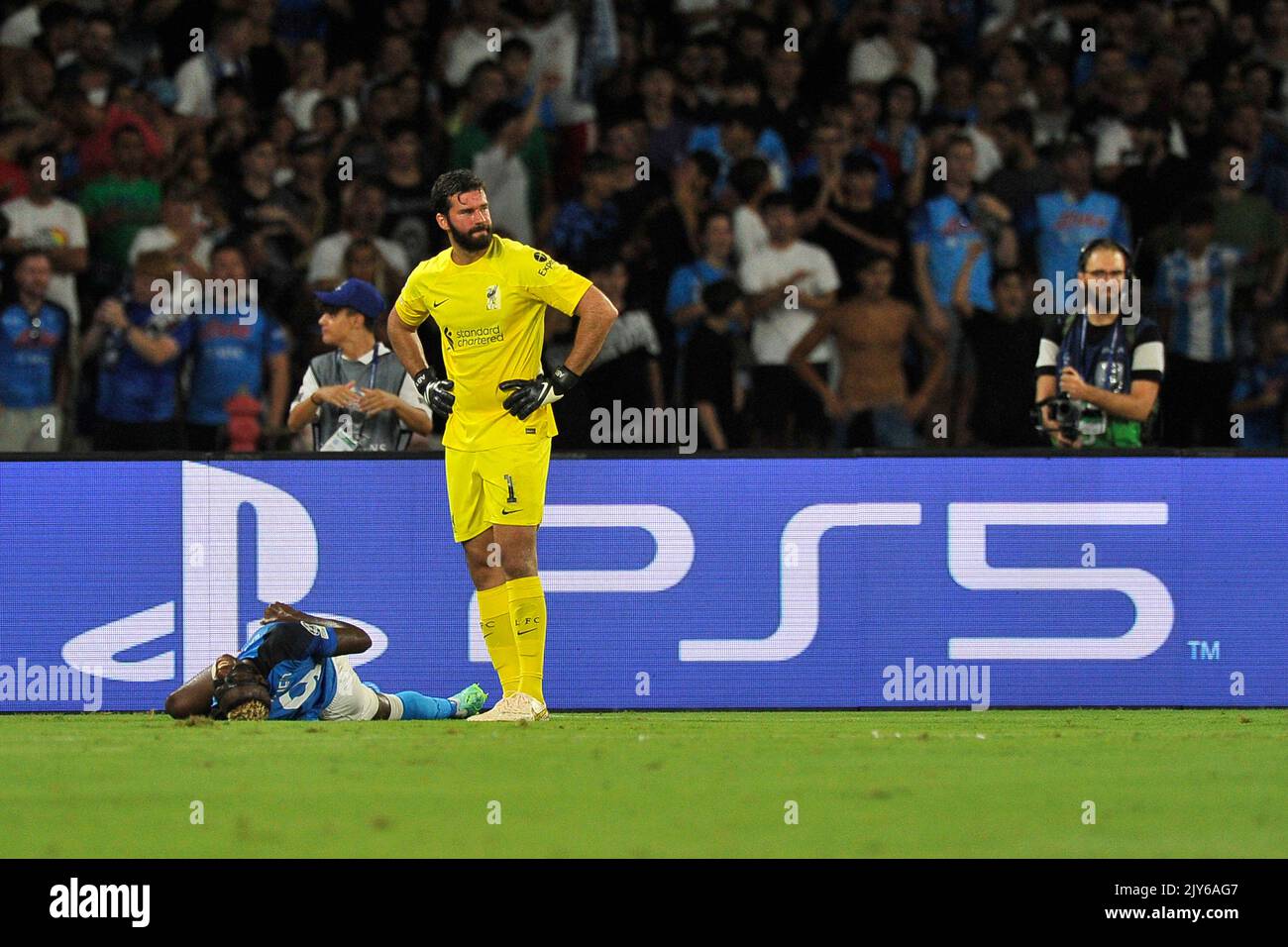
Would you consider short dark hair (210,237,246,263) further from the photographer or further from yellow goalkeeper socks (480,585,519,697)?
the photographer

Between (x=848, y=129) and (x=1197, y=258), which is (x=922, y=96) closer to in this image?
(x=848, y=129)

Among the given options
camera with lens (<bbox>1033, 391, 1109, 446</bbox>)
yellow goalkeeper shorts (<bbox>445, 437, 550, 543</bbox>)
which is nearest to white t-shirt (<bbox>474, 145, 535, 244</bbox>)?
camera with lens (<bbox>1033, 391, 1109, 446</bbox>)

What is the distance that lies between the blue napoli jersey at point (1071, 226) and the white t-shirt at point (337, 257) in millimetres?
4352

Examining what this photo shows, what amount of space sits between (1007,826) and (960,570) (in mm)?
4293

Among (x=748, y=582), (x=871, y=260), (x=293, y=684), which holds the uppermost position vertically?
(x=871, y=260)

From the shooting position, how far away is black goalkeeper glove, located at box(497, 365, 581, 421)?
936 centimetres

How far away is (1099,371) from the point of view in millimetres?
10891

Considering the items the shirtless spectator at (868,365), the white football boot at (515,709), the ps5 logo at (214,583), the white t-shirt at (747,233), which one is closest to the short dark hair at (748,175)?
the white t-shirt at (747,233)

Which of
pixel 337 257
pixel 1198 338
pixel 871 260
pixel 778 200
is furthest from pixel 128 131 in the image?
pixel 1198 338

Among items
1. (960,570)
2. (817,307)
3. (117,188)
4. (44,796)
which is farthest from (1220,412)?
(44,796)

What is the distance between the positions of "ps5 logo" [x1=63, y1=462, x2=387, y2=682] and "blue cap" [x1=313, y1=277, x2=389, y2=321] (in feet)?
3.31

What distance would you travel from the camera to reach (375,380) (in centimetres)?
1088

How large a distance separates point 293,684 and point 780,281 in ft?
17.5

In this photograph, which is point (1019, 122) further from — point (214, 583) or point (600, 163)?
point (214, 583)
